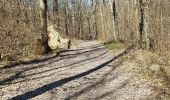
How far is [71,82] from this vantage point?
1188 centimetres

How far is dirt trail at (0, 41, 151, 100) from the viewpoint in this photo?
10.0m

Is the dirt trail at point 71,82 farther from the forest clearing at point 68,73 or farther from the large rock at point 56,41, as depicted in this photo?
the large rock at point 56,41

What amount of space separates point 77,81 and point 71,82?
0.84 ft

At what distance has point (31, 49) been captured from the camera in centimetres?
2217

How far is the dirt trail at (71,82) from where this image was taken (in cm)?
1002

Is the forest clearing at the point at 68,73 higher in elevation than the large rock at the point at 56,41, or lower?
lower

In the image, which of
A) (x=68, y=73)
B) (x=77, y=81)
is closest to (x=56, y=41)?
(x=68, y=73)

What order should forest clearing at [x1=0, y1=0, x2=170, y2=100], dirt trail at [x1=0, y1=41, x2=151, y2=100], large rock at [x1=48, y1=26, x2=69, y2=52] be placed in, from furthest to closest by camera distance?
1. large rock at [x1=48, y1=26, x2=69, y2=52]
2. forest clearing at [x1=0, y1=0, x2=170, y2=100]
3. dirt trail at [x1=0, y1=41, x2=151, y2=100]

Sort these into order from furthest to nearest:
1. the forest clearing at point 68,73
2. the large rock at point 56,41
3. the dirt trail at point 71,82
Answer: the large rock at point 56,41, the forest clearing at point 68,73, the dirt trail at point 71,82

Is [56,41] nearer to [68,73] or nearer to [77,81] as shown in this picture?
[68,73]

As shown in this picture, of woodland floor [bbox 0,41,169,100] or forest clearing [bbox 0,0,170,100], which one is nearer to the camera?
woodland floor [bbox 0,41,169,100]

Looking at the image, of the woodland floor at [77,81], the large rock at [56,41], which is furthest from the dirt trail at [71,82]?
the large rock at [56,41]

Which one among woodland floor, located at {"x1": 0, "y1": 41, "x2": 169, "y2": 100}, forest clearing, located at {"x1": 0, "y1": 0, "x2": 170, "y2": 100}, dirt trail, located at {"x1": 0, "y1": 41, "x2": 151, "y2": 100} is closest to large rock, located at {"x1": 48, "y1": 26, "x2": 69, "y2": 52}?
forest clearing, located at {"x1": 0, "y1": 0, "x2": 170, "y2": 100}

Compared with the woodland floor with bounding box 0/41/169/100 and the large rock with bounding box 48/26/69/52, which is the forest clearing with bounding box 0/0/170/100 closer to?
the woodland floor with bounding box 0/41/169/100
